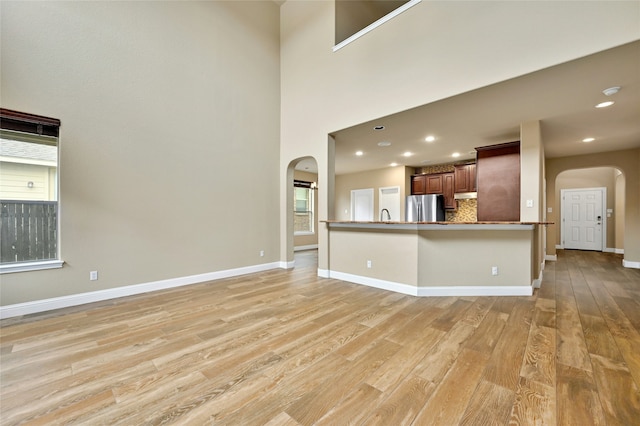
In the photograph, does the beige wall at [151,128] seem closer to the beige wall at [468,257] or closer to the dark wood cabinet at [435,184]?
the beige wall at [468,257]

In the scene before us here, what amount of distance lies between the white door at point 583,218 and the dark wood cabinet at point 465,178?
15.4 feet

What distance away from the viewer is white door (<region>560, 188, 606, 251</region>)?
8.03 m

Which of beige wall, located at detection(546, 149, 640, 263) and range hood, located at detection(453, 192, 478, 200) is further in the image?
range hood, located at detection(453, 192, 478, 200)

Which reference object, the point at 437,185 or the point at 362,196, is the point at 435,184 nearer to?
the point at 437,185

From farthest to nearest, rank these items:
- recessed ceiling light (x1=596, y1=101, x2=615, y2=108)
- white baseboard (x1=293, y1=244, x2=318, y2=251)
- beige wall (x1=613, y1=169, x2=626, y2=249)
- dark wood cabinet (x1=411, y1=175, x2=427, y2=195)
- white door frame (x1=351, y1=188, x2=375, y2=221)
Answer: white door frame (x1=351, y1=188, x2=375, y2=221), white baseboard (x1=293, y1=244, x2=318, y2=251), dark wood cabinet (x1=411, y1=175, x2=427, y2=195), beige wall (x1=613, y1=169, x2=626, y2=249), recessed ceiling light (x1=596, y1=101, x2=615, y2=108)

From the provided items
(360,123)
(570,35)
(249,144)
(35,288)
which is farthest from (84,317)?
(570,35)

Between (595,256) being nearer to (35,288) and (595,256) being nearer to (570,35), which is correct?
(570,35)

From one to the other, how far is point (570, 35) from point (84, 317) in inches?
220

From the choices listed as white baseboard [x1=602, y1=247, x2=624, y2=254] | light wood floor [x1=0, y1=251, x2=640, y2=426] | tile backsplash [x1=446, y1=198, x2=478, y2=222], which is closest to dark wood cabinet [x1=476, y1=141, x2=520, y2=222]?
light wood floor [x1=0, y1=251, x2=640, y2=426]

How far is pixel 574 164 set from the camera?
21.0ft

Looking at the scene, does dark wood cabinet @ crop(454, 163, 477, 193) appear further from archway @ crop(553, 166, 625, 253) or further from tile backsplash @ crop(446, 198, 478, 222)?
archway @ crop(553, 166, 625, 253)

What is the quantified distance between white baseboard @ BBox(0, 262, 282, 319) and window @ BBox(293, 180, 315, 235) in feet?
12.2

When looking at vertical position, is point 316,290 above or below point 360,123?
below

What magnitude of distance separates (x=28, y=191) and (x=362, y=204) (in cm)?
756
